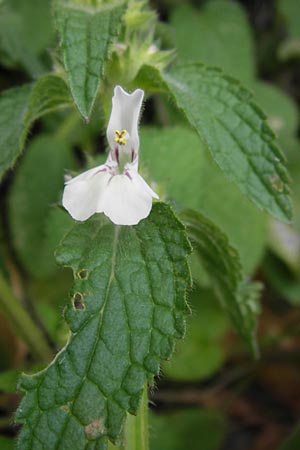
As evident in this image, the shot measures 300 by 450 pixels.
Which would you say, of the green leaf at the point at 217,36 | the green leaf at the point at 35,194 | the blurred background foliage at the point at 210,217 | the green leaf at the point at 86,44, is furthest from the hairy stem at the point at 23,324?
the green leaf at the point at 217,36

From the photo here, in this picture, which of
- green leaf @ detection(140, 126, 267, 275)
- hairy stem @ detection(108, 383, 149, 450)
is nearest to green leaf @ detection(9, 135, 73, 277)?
green leaf @ detection(140, 126, 267, 275)

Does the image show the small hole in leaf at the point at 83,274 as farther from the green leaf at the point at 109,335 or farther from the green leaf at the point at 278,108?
the green leaf at the point at 278,108

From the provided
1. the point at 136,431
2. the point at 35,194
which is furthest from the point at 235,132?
the point at 35,194

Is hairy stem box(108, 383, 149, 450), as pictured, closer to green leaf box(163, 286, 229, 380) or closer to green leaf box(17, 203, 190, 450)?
green leaf box(17, 203, 190, 450)

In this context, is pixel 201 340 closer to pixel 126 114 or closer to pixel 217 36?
pixel 217 36

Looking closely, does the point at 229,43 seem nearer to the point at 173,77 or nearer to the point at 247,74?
the point at 247,74
